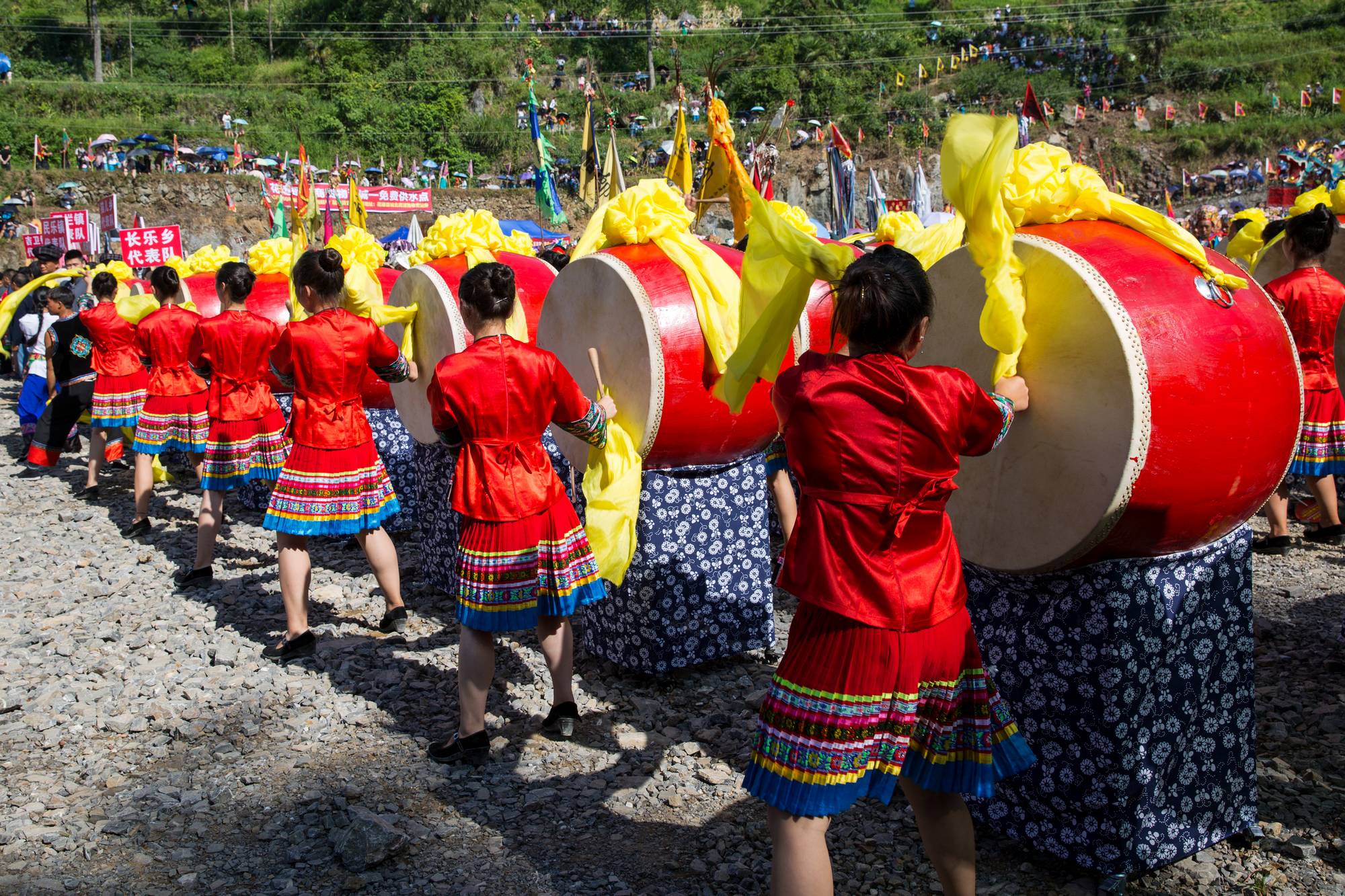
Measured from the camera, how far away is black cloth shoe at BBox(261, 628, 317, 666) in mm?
3893

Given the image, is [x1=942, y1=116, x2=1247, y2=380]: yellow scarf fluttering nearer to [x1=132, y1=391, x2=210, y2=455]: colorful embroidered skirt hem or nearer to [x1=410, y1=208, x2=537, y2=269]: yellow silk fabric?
[x1=410, y1=208, x2=537, y2=269]: yellow silk fabric

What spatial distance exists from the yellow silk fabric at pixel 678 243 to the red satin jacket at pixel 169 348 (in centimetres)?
341

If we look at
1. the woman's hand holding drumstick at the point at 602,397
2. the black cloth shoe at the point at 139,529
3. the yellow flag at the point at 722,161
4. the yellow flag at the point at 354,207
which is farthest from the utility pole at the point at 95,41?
the woman's hand holding drumstick at the point at 602,397

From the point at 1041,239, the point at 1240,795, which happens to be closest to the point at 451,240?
the point at 1041,239

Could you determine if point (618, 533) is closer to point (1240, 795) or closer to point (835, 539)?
point (835, 539)

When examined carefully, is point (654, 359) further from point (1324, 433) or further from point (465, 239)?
point (1324, 433)

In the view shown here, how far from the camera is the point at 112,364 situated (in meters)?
6.69

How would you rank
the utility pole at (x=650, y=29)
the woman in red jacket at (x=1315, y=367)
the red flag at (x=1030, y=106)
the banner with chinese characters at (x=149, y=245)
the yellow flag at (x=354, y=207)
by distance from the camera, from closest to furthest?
the woman in red jacket at (x=1315, y=367) → the yellow flag at (x=354, y=207) → the red flag at (x=1030, y=106) → the banner with chinese characters at (x=149, y=245) → the utility pole at (x=650, y=29)

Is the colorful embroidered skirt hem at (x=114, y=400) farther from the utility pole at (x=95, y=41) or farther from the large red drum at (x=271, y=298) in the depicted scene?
the utility pole at (x=95, y=41)

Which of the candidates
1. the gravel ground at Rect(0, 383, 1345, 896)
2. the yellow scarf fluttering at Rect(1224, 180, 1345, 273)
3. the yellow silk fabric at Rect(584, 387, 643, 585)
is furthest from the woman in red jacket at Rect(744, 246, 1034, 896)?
the yellow scarf fluttering at Rect(1224, 180, 1345, 273)

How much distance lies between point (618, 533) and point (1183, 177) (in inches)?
1177

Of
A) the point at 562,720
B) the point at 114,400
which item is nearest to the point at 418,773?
the point at 562,720

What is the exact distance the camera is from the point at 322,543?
5699mm

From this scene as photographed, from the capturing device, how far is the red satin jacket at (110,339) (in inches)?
261
